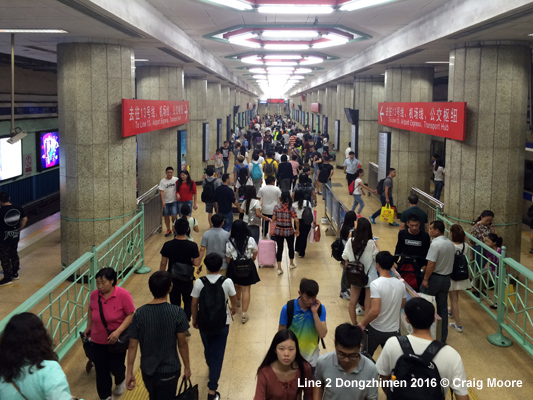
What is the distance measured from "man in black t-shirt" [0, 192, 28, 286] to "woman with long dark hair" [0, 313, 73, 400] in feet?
18.6

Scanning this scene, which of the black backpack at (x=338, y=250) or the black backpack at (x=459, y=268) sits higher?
the black backpack at (x=338, y=250)

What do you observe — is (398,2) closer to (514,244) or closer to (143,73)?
(514,244)

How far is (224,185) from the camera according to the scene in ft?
31.5

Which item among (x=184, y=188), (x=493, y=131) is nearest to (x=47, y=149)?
(x=184, y=188)

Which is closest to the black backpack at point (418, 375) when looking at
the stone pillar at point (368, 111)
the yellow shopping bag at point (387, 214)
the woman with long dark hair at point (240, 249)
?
the woman with long dark hair at point (240, 249)

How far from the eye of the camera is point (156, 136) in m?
14.3

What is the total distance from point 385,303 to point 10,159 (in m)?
11.8

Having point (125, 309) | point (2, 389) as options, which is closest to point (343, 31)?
point (125, 309)

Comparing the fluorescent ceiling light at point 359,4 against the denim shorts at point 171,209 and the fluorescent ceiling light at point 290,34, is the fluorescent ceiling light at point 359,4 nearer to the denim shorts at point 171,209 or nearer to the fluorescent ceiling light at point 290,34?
the fluorescent ceiling light at point 290,34

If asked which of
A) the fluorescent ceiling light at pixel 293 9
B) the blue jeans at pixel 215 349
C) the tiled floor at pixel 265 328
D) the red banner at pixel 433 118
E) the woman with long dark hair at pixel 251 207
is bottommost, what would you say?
the tiled floor at pixel 265 328

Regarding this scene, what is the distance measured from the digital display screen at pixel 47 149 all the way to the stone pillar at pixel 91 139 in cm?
755

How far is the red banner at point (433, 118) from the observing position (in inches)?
341

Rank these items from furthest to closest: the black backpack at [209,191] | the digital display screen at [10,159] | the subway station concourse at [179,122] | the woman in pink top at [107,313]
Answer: the digital display screen at [10,159] < the black backpack at [209,191] < the subway station concourse at [179,122] < the woman in pink top at [107,313]

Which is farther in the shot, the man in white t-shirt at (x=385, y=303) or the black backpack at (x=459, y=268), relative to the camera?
the black backpack at (x=459, y=268)
